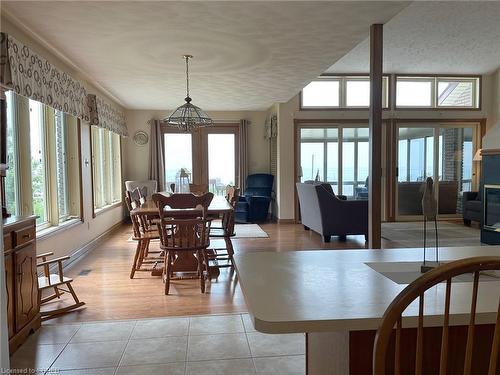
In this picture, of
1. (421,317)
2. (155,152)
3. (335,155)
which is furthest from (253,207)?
(421,317)

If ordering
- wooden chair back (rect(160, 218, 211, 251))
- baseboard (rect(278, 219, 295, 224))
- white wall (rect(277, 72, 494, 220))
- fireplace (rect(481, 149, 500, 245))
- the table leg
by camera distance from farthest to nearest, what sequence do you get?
baseboard (rect(278, 219, 295, 224)) → white wall (rect(277, 72, 494, 220)) → fireplace (rect(481, 149, 500, 245)) → wooden chair back (rect(160, 218, 211, 251)) → the table leg

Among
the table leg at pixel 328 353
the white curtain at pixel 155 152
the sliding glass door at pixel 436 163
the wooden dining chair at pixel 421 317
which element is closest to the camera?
the wooden dining chair at pixel 421 317

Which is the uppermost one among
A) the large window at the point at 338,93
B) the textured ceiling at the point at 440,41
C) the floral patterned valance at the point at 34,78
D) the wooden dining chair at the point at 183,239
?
Answer: the textured ceiling at the point at 440,41

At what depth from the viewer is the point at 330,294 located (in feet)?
3.70

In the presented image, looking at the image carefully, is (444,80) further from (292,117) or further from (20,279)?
(20,279)

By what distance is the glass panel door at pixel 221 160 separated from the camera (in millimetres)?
9094

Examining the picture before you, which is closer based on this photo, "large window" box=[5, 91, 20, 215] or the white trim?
"large window" box=[5, 91, 20, 215]

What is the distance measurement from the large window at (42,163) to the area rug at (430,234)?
4.63 metres

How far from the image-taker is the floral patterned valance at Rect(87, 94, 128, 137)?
5613 mm

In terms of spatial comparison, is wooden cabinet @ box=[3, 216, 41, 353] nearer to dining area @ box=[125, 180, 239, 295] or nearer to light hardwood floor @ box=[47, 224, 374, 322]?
light hardwood floor @ box=[47, 224, 374, 322]

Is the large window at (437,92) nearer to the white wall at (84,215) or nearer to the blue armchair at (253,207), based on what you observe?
the blue armchair at (253,207)

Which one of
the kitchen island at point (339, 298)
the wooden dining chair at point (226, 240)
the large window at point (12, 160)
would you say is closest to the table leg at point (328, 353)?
the kitchen island at point (339, 298)

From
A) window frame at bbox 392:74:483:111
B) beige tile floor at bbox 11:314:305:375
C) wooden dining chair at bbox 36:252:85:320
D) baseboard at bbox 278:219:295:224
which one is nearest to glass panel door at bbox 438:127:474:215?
window frame at bbox 392:74:483:111

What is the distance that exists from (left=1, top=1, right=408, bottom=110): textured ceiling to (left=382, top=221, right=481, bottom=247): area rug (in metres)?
2.86
